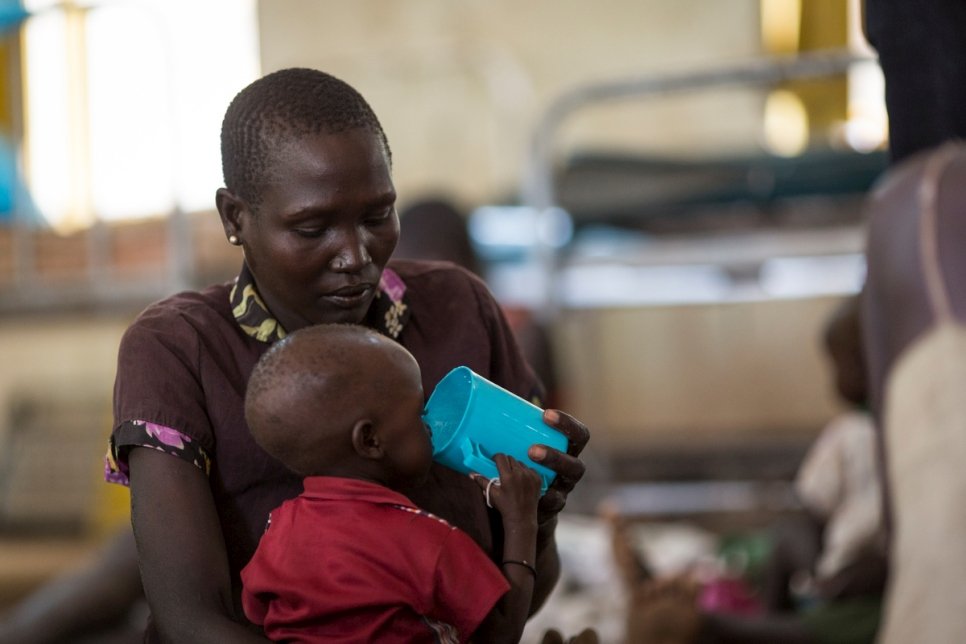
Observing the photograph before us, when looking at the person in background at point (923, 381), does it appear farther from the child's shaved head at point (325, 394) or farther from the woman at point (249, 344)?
the child's shaved head at point (325, 394)

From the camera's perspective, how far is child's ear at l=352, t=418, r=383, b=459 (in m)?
1.32

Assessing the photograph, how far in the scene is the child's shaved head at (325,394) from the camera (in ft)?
4.30

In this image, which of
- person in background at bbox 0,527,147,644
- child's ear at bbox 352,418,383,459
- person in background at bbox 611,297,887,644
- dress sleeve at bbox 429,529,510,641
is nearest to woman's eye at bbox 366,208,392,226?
child's ear at bbox 352,418,383,459

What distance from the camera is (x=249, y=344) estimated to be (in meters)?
→ 1.46

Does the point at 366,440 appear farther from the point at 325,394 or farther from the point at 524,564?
the point at 524,564

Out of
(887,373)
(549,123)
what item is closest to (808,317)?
(549,123)

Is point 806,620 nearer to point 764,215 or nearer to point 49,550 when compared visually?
point 764,215

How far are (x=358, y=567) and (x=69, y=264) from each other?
486 cm

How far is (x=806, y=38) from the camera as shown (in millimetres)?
5758

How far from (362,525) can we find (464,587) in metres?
0.12

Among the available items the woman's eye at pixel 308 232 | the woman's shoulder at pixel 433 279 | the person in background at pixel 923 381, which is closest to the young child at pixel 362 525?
the woman's eye at pixel 308 232

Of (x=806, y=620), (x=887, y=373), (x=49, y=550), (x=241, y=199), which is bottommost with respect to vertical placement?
(x=49, y=550)

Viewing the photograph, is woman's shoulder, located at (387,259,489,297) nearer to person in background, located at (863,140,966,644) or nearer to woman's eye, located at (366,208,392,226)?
woman's eye, located at (366,208,392,226)

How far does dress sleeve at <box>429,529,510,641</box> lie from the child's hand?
0.19 feet
